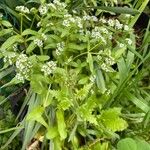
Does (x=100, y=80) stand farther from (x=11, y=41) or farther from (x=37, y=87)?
(x=11, y=41)

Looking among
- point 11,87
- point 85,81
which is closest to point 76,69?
point 85,81

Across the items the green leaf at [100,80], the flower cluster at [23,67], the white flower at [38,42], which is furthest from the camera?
the green leaf at [100,80]

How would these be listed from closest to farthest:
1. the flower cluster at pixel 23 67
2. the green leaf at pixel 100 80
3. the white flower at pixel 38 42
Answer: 1. the flower cluster at pixel 23 67
2. the white flower at pixel 38 42
3. the green leaf at pixel 100 80

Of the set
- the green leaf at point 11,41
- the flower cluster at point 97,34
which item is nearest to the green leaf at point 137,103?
Result: the flower cluster at point 97,34

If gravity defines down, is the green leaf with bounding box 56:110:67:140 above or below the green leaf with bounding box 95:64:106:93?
below

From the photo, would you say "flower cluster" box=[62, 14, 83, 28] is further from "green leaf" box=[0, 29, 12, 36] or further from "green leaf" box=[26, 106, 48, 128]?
"green leaf" box=[26, 106, 48, 128]

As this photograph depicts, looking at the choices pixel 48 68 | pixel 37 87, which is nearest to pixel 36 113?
pixel 37 87

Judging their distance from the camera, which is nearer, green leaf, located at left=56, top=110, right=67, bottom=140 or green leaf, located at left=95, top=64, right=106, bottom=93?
green leaf, located at left=56, top=110, right=67, bottom=140

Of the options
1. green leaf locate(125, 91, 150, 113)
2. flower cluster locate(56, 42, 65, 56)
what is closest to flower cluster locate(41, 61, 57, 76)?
flower cluster locate(56, 42, 65, 56)

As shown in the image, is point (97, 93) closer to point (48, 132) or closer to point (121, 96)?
point (121, 96)

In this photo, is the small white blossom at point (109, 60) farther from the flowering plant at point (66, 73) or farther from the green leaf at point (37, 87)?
the green leaf at point (37, 87)
